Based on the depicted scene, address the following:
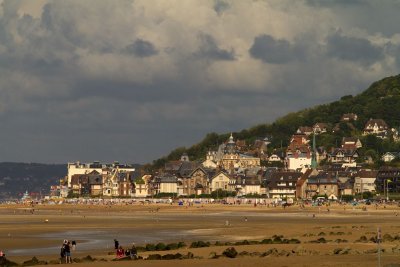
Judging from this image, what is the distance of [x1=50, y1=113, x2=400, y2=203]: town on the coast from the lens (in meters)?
131

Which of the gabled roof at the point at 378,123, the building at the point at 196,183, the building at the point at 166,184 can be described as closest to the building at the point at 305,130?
the gabled roof at the point at 378,123

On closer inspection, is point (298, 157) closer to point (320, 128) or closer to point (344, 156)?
point (344, 156)

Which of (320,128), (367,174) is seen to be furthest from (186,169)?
(320,128)

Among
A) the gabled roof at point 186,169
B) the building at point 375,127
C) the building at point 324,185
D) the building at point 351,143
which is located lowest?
the building at point 324,185

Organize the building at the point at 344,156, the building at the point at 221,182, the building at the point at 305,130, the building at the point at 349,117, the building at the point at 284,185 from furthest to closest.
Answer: the building at the point at 349,117 → the building at the point at 305,130 → the building at the point at 344,156 → the building at the point at 221,182 → the building at the point at 284,185

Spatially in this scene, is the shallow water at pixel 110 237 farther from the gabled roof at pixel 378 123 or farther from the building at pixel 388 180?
the gabled roof at pixel 378 123

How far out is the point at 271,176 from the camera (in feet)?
454

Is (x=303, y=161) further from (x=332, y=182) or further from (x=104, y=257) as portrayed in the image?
(x=104, y=257)

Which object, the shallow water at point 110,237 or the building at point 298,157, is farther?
the building at point 298,157

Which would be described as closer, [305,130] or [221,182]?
[221,182]

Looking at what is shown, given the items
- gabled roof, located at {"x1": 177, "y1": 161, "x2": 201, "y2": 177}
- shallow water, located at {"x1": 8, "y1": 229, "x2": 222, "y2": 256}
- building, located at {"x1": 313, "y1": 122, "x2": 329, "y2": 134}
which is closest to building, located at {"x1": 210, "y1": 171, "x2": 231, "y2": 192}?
gabled roof, located at {"x1": 177, "y1": 161, "x2": 201, "y2": 177}

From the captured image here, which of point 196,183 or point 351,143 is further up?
point 351,143

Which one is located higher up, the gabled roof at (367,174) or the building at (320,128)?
the building at (320,128)

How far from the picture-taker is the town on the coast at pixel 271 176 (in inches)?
5153
